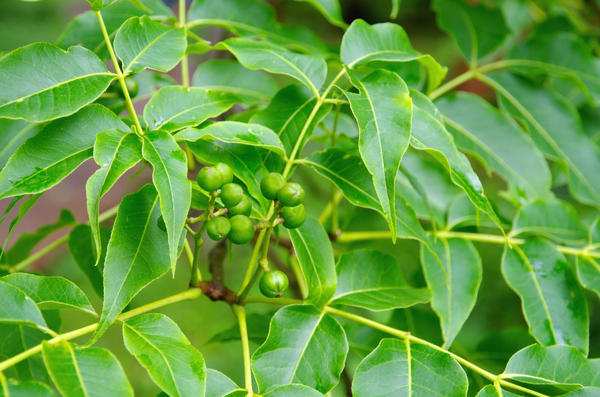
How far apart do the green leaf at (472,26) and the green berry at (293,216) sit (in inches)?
35.8

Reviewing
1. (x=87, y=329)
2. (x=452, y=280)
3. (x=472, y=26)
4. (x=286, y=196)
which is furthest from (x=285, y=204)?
(x=472, y=26)

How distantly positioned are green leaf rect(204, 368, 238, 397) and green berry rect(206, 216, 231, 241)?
0.20 m

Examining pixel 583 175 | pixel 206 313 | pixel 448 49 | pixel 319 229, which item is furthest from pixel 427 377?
pixel 448 49

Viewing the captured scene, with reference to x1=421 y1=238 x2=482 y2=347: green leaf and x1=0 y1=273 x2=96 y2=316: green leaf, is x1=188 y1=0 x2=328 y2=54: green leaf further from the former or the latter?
x1=0 y1=273 x2=96 y2=316: green leaf

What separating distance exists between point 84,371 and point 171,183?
0.89 ft

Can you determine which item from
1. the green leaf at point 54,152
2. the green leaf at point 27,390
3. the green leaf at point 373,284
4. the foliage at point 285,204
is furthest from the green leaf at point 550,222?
the green leaf at point 27,390

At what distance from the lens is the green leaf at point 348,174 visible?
1.01 m

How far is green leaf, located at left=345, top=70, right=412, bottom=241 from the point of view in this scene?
0.85m

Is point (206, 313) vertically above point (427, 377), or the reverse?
point (427, 377)

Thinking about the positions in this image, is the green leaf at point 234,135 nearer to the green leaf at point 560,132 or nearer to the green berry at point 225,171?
the green berry at point 225,171

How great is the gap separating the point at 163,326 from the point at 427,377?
42 cm

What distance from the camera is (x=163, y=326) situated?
89 centimetres

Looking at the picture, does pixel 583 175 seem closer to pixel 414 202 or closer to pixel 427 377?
pixel 414 202

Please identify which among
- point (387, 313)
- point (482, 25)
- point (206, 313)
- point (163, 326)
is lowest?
point (206, 313)
